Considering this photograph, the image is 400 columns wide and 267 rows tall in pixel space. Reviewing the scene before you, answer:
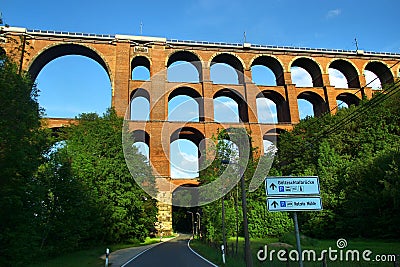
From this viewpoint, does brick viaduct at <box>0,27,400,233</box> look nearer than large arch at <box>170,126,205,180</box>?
Yes

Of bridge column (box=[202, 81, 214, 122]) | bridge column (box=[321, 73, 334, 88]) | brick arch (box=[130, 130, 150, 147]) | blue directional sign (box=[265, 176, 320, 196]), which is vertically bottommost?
blue directional sign (box=[265, 176, 320, 196])

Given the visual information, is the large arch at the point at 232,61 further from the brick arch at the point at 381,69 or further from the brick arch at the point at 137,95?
the brick arch at the point at 381,69

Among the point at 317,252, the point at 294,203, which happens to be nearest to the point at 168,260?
the point at 317,252

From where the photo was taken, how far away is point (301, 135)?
40.8m

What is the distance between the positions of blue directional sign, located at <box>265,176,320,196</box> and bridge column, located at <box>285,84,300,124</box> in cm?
4049

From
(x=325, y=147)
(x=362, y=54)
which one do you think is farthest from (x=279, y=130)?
(x=362, y=54)

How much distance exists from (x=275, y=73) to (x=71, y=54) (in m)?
30.0

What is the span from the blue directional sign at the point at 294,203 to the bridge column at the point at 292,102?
4060 cm

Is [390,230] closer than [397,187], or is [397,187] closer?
[397,187]

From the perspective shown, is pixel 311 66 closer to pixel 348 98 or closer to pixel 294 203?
pixel 348 98

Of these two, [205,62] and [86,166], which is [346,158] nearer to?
[205,62]

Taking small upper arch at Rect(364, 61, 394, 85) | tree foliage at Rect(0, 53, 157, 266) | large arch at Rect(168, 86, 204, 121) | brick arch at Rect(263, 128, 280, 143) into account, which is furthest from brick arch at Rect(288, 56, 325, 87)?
tree foliage at Rect(0, 53, 157, 266)

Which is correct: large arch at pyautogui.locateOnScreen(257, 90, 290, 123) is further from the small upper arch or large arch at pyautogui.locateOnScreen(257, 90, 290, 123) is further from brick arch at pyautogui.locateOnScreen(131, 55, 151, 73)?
brick arch at pyautogui.locateOnScreen(131, 55, 151, 73)

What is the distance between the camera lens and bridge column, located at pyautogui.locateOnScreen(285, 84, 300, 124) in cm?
4681
